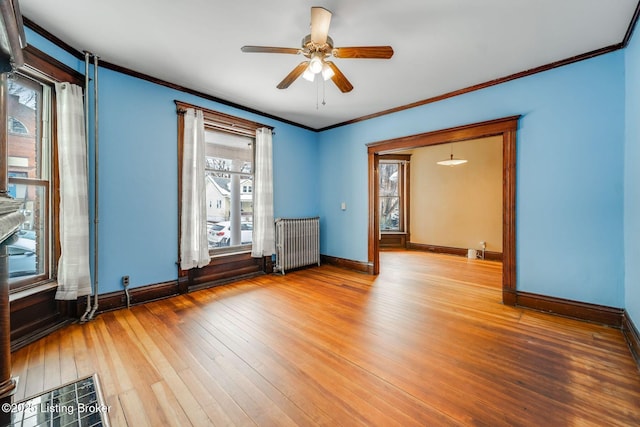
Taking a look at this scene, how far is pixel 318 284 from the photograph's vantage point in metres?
3.90

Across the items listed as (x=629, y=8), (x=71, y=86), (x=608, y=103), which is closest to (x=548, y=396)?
(x=608, y=103)

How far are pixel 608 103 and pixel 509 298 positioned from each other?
7.47ft

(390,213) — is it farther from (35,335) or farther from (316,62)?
(35,335)

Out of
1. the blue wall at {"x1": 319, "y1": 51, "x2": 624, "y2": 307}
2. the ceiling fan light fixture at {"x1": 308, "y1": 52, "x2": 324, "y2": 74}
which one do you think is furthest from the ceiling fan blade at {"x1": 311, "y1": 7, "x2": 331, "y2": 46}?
the blue wall at {"x1": 319, "y1": 51, "x2": 624, "y2": 307}

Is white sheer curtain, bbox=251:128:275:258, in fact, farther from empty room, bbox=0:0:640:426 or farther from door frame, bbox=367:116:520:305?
door frame, bbox=367:116:520:305

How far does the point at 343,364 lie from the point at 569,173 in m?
3.09

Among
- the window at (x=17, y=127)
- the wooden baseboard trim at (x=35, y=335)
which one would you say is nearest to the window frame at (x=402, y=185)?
the window at (x=17, y=127)

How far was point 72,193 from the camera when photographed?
2.52m

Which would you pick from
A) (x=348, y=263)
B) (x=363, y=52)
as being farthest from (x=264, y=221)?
(x=363, y=52)

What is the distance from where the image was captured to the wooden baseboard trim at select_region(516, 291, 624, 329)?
2.53 meters

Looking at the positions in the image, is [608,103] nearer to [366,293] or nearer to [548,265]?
[548,265]

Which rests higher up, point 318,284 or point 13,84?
point 13,84

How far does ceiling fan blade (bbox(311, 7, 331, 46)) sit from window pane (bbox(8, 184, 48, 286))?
2.93 metres

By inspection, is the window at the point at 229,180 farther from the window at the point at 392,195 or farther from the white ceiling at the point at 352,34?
the window at the point at 392,195
